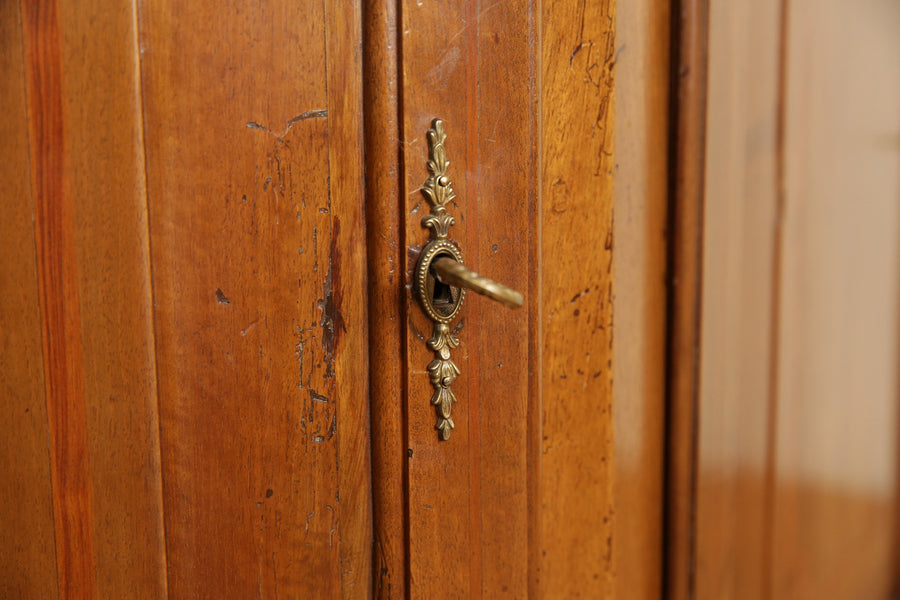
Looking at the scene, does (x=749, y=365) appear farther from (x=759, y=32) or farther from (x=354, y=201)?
(x=354, y=201)

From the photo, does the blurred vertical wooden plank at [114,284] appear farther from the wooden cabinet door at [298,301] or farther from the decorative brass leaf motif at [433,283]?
the decorative brass leaf motif at [433,283]

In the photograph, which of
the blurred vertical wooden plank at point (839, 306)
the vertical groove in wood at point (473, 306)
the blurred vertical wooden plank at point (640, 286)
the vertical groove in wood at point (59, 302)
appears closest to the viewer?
the vertical groove in wood at point (59, 302)

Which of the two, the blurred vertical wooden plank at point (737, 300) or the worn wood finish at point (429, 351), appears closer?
the worn wood finish at point (429, 351)

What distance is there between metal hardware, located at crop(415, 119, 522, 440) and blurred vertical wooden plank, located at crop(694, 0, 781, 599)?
0.30m

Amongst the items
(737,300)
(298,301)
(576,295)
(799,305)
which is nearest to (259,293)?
(298,301)

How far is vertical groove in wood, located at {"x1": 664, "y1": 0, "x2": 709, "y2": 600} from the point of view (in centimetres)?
55

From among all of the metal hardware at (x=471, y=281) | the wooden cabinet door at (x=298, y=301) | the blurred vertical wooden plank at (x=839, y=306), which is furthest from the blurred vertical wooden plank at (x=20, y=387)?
the blurred vertical wooden plank at (x=839, y=306)

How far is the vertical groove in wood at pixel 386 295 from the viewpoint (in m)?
0.37

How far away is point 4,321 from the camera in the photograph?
30 centimetres

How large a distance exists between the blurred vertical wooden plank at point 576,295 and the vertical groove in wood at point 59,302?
11.3 inches

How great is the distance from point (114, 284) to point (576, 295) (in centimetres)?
31

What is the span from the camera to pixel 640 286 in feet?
1.79

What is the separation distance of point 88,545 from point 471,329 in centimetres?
24

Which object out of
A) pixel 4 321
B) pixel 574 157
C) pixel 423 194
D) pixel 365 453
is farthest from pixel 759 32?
pixel 4 321
